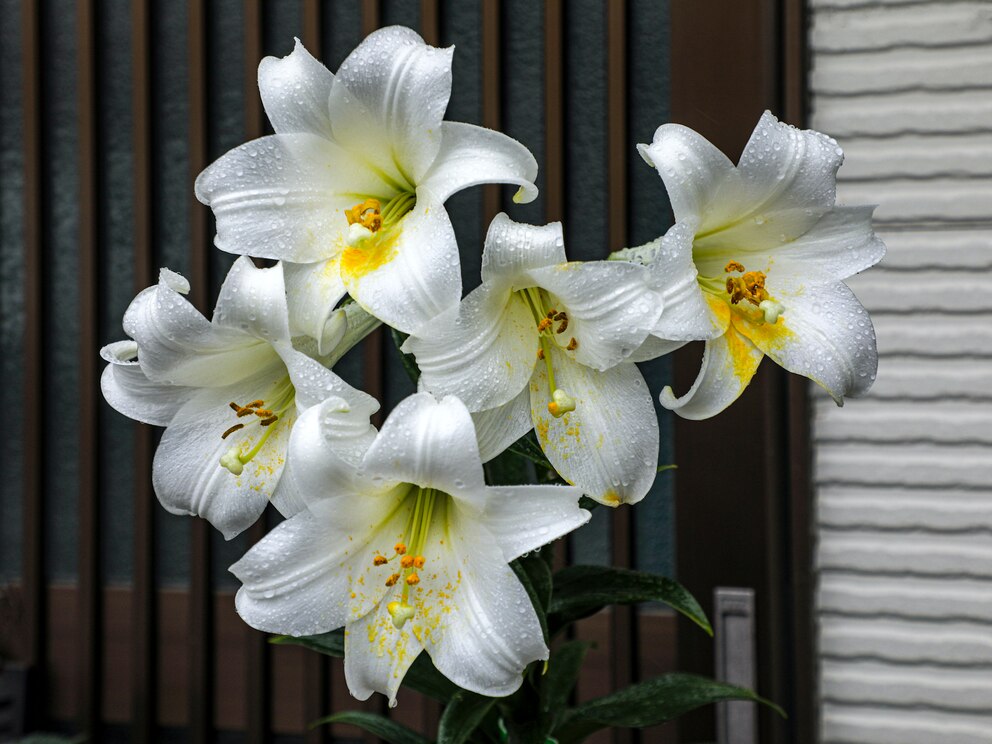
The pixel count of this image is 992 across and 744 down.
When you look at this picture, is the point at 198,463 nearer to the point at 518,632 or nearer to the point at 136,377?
the point at 136,377

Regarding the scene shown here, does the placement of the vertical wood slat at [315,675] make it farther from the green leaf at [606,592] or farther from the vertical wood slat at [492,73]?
the green leaf at [606,592]

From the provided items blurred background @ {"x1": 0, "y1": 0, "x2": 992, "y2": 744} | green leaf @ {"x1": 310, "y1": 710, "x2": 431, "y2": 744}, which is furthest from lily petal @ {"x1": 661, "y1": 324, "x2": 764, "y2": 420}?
blurred background @ {"x1": 0, "y1": 0, "x2": 992, "y2": 744}

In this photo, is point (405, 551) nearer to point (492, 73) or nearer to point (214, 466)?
point (214, 466)

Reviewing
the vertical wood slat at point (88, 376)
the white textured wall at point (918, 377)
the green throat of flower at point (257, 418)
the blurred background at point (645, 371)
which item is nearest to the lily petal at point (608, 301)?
the green throat of flower at point (257, 418)

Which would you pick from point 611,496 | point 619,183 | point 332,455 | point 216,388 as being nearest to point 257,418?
point 216,388

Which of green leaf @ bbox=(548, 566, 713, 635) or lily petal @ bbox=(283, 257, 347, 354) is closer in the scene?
lily petal @ bbox=(283, 257, 347, 354)

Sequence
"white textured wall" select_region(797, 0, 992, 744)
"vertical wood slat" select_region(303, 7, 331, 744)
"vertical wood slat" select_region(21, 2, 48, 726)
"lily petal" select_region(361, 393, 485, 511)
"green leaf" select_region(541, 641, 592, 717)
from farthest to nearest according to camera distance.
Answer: "vertical wood slat" select_region(21, 2, 48, 726), "vertical wood slat" select_region(303, 7, 331, 744), "white textured wall" select_region(797, 0, 992, 744), "green leaf" select_region(541, 641, 592, 717), "lily petal" select_region(361, 393, 485, 511)

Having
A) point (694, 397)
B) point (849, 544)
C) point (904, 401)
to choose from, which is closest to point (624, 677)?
point (849, 544)

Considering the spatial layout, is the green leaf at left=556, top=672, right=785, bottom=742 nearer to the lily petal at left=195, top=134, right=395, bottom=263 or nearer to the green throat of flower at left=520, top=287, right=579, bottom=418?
the green throat of flower at left=520, top=287, right=579, bottom=418
